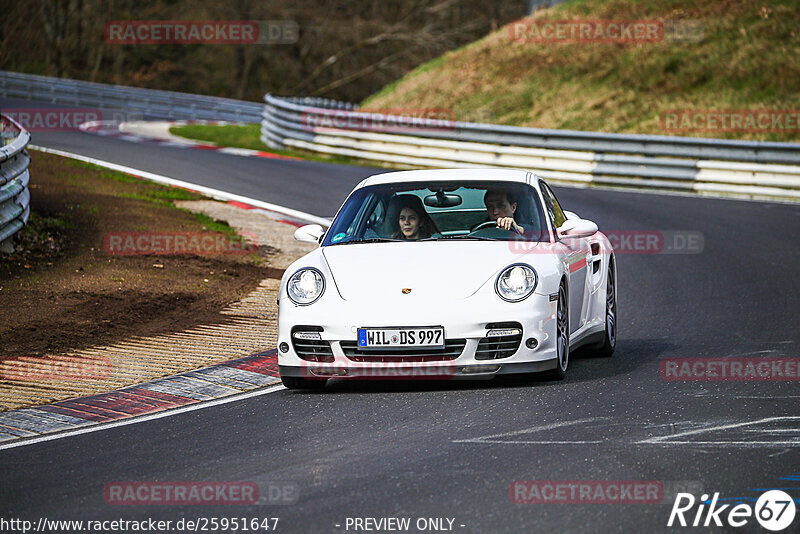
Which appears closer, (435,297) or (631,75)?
(435,297)

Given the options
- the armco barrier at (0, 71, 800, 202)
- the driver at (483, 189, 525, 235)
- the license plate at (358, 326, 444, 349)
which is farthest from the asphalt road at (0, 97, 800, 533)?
the armco barrier at (0, 71, 800, 202)

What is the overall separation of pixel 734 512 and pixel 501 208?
3.94 metres

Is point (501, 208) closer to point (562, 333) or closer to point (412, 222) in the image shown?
point (412, 222)

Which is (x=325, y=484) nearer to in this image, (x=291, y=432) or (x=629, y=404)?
(x=291, y=432)

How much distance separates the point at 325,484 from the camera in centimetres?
554

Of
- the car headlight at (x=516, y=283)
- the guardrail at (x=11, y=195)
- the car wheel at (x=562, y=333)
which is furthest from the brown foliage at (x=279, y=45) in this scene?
the car headlight at (x=516, y=283)

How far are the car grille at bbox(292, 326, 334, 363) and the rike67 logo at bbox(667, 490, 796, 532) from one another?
2.94 m

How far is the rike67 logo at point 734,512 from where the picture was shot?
→ 483cm

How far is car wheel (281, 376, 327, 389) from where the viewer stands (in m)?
7.89

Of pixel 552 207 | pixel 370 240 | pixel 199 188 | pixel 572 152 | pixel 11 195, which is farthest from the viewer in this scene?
pixel 572 152

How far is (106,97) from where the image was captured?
41.8 m

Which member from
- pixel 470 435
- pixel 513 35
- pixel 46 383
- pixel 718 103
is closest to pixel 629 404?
pixel 470 435

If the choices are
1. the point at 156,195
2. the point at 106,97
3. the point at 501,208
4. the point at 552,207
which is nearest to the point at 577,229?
the point at 501,208

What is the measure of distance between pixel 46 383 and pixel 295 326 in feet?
6.18
